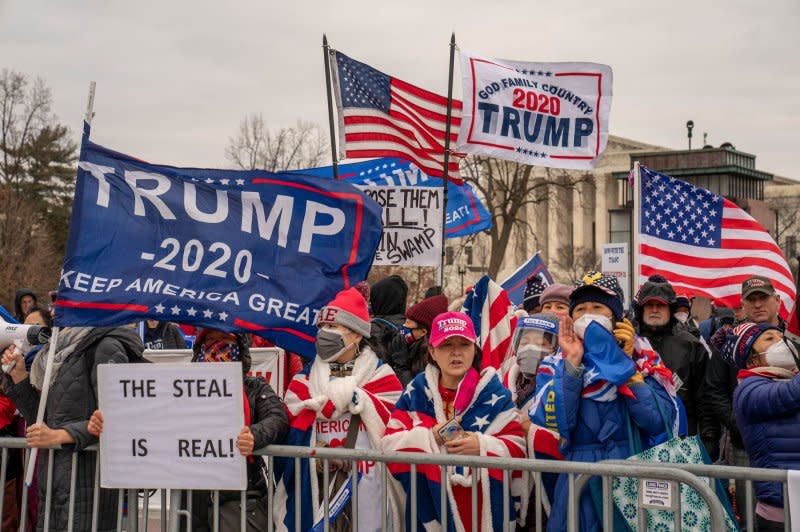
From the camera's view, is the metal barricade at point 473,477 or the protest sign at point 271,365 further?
the protest sign at point 271,365

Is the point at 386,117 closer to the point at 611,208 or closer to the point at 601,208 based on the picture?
the point at 611,208

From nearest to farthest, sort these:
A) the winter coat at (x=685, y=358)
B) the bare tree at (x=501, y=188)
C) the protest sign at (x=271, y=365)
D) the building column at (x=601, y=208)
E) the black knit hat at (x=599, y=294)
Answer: the black knit hat at (x=599, y=294) → the winter coat at (x=685, y=358) → the protest sign at (x=271, y=365) → the bare tree at (x=501, y=188) → the building column at (x=601, y=208)

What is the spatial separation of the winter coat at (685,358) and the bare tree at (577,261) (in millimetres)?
59573

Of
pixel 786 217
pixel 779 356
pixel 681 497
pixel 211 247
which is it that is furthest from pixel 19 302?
pixel 786 217

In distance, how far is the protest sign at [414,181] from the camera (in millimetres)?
11609

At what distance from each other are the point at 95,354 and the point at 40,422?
616mm

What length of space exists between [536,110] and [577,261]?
65.5 meters

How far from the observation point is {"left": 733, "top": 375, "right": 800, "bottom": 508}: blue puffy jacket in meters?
5.45

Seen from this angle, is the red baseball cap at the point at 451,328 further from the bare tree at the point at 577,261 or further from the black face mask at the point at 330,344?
the bare tree at the point at 577,261

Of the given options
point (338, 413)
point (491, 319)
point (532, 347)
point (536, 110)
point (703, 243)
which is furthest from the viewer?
point (536, 110)

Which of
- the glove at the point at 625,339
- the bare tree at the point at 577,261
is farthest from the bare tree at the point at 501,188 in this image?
the glove at the point at 625,339

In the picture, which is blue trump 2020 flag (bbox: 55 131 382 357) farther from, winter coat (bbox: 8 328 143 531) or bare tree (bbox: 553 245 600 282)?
bare tree (bbox: 553 245 600 282)

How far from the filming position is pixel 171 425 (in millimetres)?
5586

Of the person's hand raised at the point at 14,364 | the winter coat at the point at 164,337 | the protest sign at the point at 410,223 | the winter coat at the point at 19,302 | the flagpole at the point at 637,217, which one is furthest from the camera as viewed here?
the winter coat at the point at 19,302
